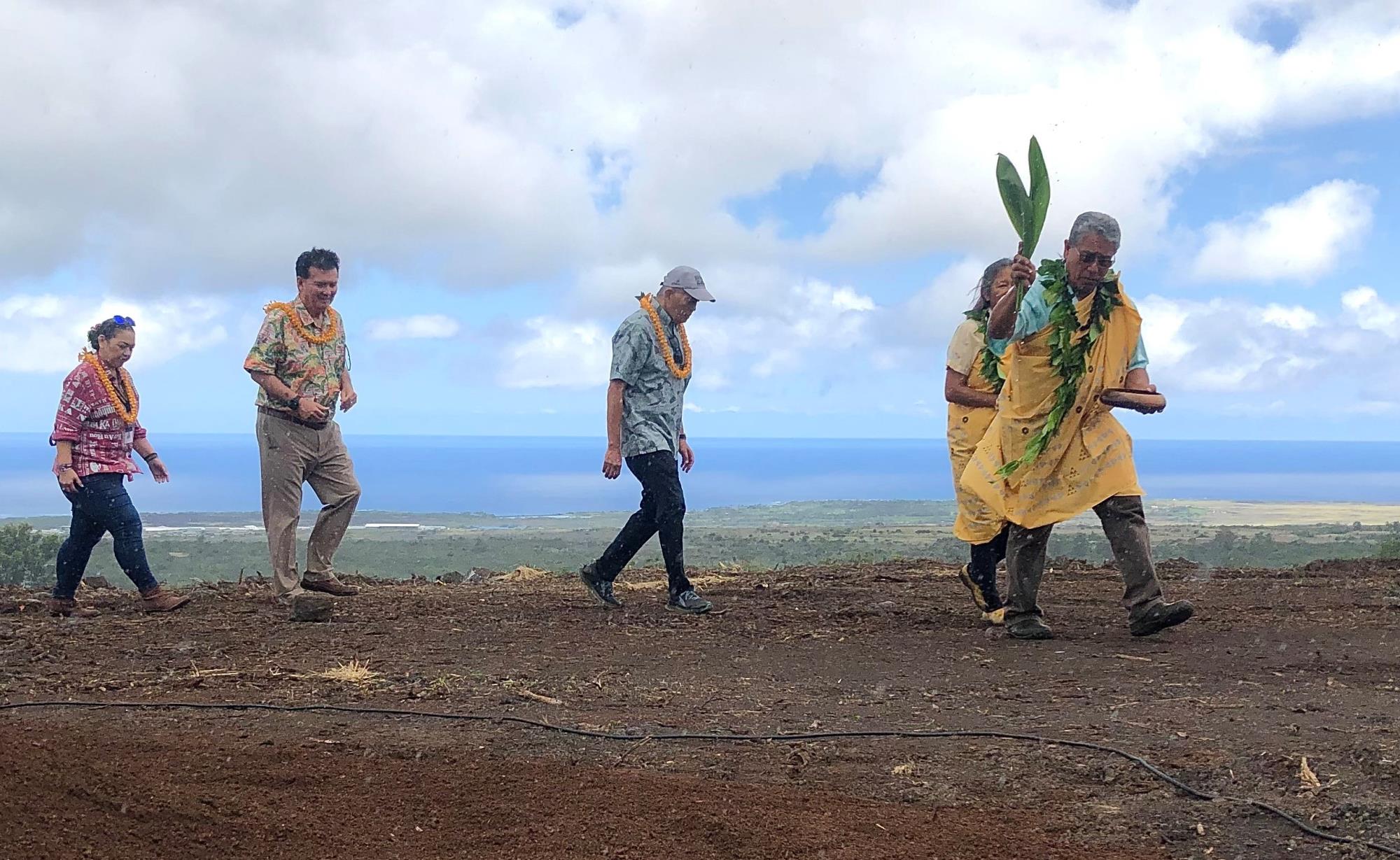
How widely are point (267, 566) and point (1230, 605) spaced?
13.0 meters

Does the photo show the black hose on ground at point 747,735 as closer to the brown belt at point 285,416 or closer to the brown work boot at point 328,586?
the brown belt at point 285,416

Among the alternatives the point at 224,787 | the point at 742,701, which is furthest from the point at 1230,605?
the point at 224,787

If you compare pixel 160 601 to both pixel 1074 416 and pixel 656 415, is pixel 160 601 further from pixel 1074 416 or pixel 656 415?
pixel 1074 416

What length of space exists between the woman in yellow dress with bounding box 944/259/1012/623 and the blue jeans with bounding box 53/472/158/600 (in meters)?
4.84

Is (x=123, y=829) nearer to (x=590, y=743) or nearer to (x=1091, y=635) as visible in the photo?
(x=590, y=743)

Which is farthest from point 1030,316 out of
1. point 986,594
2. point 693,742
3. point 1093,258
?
point 693,742

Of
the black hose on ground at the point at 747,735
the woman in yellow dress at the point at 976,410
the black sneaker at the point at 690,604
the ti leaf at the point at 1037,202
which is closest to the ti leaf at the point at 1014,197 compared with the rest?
the ti leaf at the point at 1037,202

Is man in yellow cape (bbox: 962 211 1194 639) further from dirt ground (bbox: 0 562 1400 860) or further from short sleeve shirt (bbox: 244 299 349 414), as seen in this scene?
short sleeve shirt (bbox: 244 299 349 414)

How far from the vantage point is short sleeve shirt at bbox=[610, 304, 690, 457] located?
787cm

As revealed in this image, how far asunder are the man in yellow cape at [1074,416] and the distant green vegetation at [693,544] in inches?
223

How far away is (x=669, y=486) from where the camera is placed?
781 cm

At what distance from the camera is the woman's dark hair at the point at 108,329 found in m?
8.10

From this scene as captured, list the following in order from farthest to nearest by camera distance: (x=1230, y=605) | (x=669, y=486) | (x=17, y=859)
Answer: (x=1230, y=605) < (x=669, y=486) < (x=17, y=859)

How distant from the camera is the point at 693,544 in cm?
2002
